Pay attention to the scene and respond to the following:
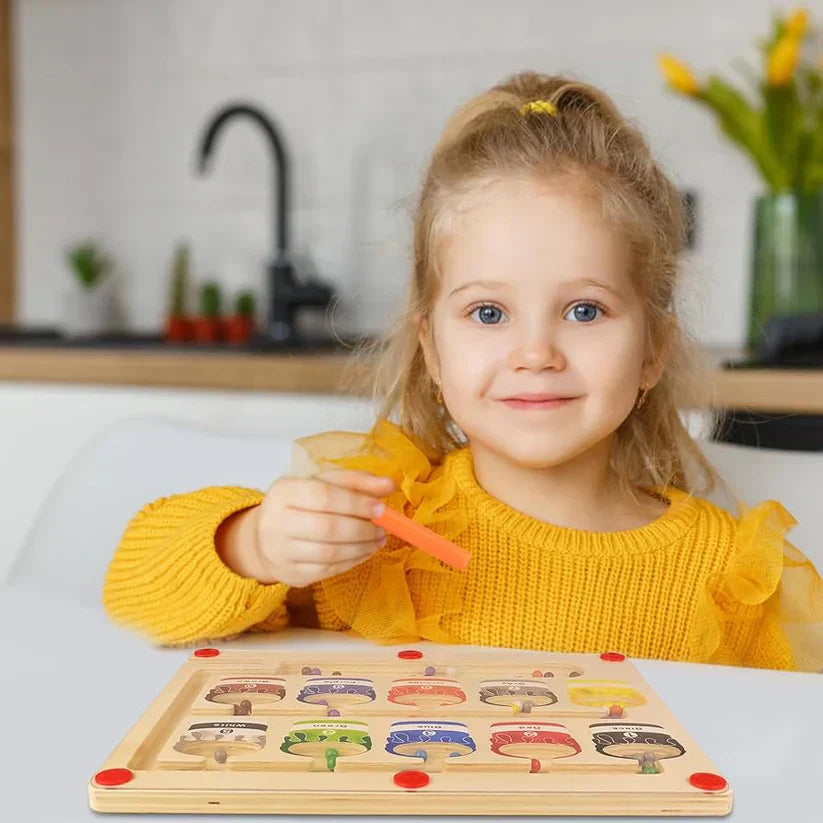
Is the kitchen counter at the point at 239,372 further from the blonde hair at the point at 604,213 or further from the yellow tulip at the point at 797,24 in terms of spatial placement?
the yellow tulip at the point at 797,24

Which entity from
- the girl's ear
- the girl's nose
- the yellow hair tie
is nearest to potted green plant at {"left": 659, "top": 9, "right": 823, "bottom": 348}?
the girl's ear

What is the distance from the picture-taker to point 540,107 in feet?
3.50

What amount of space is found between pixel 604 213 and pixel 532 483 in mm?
253

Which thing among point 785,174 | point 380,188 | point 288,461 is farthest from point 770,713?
point 380,188

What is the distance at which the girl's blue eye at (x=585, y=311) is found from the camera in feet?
3.20

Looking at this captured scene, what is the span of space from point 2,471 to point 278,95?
3.55ft

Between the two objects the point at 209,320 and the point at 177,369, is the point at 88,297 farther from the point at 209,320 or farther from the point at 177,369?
the point at 177,369

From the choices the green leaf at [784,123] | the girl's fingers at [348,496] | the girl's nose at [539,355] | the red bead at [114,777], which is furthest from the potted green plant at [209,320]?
the red bead at [114,777]

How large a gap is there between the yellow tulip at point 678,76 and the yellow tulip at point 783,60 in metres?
0.13

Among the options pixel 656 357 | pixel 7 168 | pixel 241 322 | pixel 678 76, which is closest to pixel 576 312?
pixel 656 357

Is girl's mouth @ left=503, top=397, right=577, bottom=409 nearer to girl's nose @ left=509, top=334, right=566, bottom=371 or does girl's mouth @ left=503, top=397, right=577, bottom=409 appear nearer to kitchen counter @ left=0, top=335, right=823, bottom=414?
girl's nose @ left=509, top=334, right=566, bottom=371

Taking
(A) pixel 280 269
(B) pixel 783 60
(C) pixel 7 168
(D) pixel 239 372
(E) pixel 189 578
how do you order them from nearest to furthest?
(E) pixel 189 578 → (D) pixel 239 372 → (B) pixel 783 60 → (A) pixel 280 269 → (C) pixel 7 168

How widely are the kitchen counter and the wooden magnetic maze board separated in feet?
3.02

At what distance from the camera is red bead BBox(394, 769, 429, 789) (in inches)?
20.5
